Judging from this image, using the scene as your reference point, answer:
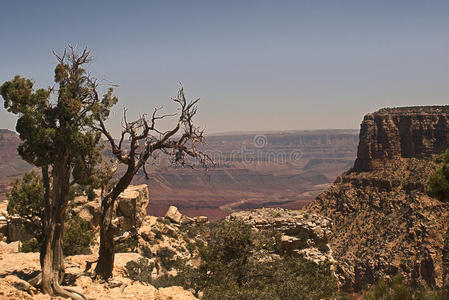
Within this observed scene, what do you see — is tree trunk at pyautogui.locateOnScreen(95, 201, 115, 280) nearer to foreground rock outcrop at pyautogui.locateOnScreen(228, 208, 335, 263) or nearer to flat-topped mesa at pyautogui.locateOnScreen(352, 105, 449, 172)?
foreground rock outcrop at pyautogui.locateOnScreen(228, 208, 335, 263)

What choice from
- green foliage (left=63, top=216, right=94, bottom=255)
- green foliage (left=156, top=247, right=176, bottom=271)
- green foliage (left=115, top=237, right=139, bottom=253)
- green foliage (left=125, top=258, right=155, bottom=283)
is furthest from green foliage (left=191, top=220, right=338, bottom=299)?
green foliage (left=63, top=216, right=94, bottom=255)

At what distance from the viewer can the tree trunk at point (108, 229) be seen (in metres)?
13.3

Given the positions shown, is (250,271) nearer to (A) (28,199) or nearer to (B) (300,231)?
(B) (300,231)

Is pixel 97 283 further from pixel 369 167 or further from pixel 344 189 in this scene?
pixel 369 167

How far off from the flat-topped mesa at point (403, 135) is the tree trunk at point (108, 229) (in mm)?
55162

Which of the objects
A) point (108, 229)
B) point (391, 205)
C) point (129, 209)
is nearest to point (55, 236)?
point (108, 229)

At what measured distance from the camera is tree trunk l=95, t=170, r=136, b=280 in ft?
43.7

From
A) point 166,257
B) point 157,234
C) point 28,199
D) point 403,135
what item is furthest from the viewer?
point 403,135

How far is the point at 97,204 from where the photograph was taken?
25156 millimetres

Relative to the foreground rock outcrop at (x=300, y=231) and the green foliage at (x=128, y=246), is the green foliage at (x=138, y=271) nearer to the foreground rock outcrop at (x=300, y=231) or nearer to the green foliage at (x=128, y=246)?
the green foliage at (x=128, y=246)

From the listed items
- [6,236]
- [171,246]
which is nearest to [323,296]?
[171,246]

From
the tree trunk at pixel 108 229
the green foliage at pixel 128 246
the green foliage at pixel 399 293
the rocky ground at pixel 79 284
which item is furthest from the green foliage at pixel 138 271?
the green foliage at pixel 399 293

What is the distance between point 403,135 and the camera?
60.9 m

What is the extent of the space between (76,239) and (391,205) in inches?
1665
